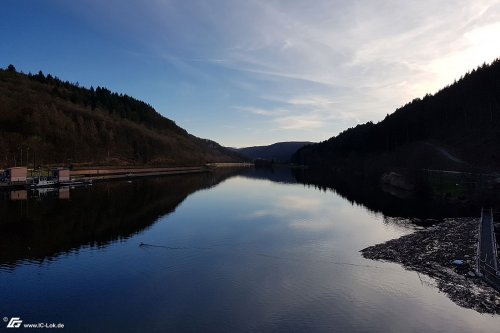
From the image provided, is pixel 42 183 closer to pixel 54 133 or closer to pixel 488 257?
pixel 54 133

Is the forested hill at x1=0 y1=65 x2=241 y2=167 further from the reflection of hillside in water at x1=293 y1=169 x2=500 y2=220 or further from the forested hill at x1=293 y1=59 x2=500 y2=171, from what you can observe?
the forested hill at x1=293 y1=59 x2=500 y2=171

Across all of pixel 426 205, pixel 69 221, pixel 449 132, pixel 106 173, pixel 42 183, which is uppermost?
pixel 449 132

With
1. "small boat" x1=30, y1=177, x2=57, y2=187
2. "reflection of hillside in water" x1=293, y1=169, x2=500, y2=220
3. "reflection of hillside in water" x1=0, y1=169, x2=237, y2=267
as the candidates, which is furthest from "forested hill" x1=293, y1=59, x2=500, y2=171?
"small boat" x1=30, y1=177, x2=57, y2=187

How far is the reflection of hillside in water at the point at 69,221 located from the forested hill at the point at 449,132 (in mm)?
75263

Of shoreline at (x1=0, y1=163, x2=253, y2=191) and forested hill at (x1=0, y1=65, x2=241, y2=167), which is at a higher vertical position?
forested hill at (x1=0, y1=65, x2=241, y2=167)

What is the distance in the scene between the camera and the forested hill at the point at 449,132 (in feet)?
331

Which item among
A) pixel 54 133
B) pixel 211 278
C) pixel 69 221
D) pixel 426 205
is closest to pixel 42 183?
pixel 69 221

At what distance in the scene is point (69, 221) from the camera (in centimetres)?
4725

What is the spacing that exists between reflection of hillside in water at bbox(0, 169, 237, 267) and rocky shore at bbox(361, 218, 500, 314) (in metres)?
28.0

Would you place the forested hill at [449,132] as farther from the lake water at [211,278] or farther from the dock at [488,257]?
the lake water at [211,278]

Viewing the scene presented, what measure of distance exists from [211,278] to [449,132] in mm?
129585

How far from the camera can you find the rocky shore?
23.3 metres

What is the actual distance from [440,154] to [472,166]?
74.3 feet

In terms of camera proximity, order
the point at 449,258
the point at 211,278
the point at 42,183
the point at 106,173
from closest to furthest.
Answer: the point at 211,278 < the point at 449,258 < the point at 42,183 < the point at 106,173
